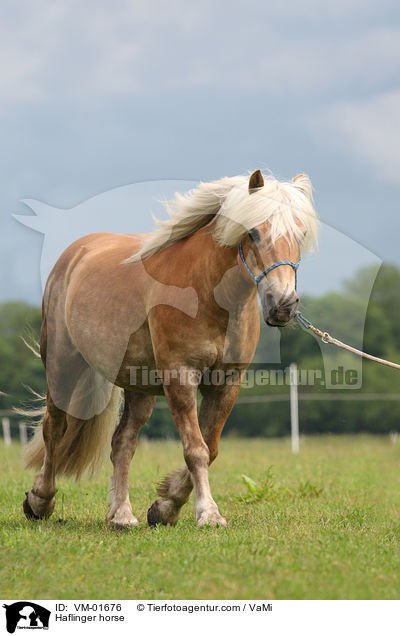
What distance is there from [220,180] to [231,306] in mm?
896

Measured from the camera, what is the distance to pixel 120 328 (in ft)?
17.6

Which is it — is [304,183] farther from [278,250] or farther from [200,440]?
[200,440]

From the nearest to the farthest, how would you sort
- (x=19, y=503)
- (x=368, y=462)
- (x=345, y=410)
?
(x=19, y=503), (x=368, y=462), (x=345, y=410)

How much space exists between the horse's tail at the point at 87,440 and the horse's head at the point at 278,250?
7.50ft

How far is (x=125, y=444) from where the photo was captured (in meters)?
5.84

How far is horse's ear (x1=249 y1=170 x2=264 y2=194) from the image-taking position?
4.53 metres

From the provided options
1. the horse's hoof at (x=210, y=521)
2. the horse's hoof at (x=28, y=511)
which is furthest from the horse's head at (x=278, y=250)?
the horse's hoof at (x=28, y=511)

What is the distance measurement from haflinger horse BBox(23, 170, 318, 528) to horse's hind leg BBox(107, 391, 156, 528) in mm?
10

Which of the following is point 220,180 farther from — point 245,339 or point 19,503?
point 19,503

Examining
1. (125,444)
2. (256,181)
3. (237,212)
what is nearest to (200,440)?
(125,444)

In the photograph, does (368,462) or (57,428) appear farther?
(368,462)

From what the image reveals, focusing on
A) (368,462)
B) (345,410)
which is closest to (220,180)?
(368,462)
